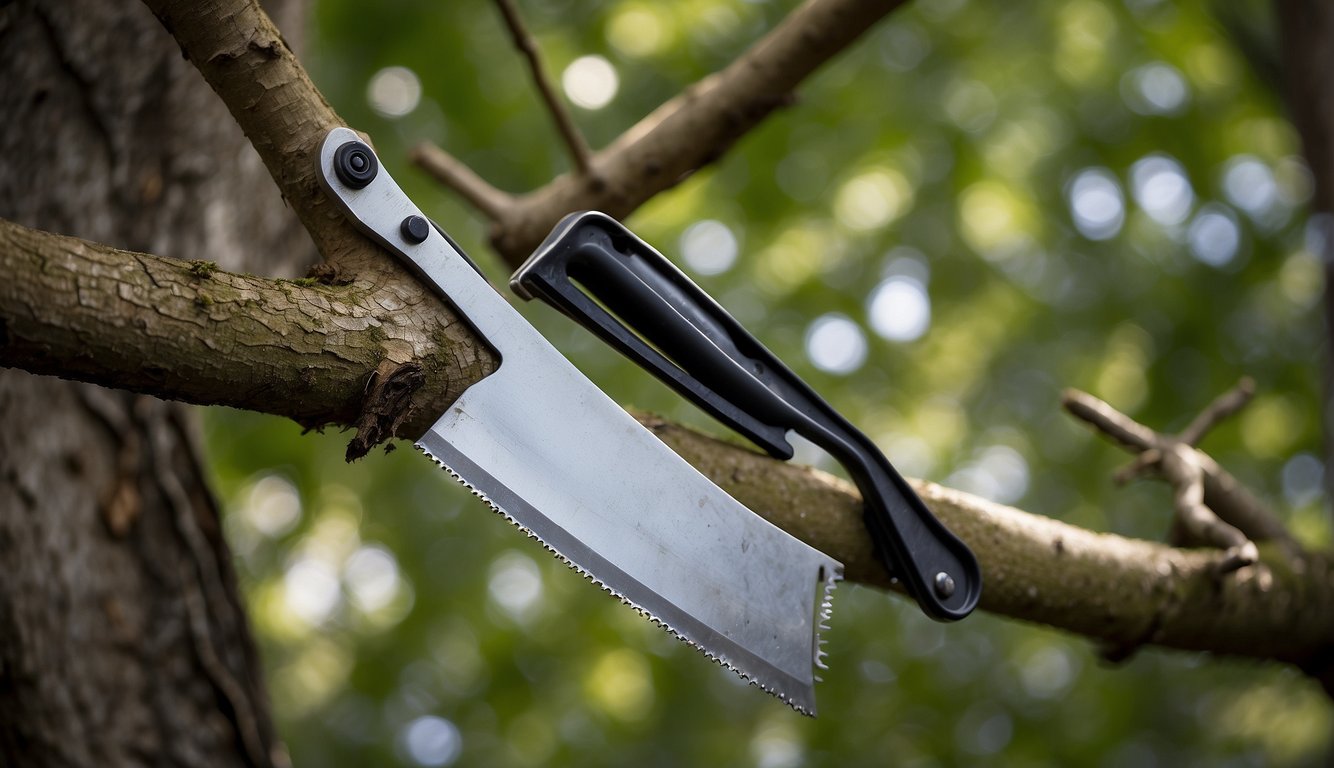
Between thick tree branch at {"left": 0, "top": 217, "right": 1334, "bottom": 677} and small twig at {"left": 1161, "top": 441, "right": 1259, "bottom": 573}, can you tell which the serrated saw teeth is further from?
small twig at {"left": 1161, "top": 441, "right": 1259, "bottom": 573}

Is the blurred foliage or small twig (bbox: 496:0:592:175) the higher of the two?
small twig (bbox: 496:0:592:175)

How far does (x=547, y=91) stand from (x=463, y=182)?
277 mm

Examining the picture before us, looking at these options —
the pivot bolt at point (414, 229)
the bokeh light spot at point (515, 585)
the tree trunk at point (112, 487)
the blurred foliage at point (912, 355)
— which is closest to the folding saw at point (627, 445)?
the pivot bolt at point (414, 229)

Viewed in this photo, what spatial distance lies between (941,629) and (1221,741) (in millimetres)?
1209

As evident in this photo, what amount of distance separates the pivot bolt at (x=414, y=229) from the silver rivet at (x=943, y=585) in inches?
32.6

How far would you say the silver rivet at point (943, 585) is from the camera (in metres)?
1.41

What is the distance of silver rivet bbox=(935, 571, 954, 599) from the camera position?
1411mm

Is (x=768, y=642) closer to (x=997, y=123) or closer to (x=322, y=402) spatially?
(x=322, y=402)

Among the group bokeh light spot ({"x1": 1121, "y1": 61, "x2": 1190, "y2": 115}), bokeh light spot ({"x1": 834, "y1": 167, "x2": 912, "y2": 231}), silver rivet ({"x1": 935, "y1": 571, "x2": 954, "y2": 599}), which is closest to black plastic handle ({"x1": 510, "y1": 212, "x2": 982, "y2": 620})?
silver rivet ({"x1": 935, "y1": 571, "x2": 954, "y2": 599})

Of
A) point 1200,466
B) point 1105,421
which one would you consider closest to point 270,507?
point 1105,421

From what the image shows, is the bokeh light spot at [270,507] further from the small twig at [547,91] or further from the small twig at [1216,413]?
the small twig at [1216,413]

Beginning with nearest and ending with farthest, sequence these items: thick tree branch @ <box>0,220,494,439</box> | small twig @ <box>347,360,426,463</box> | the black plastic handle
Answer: thick tree branch @ <box>0,220,494,439</box>, small twig @ <box>347,360,426,463</box>, the black plastic handle

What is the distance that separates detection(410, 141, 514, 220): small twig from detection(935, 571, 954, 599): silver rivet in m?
1.14

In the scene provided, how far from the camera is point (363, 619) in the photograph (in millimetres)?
4691
